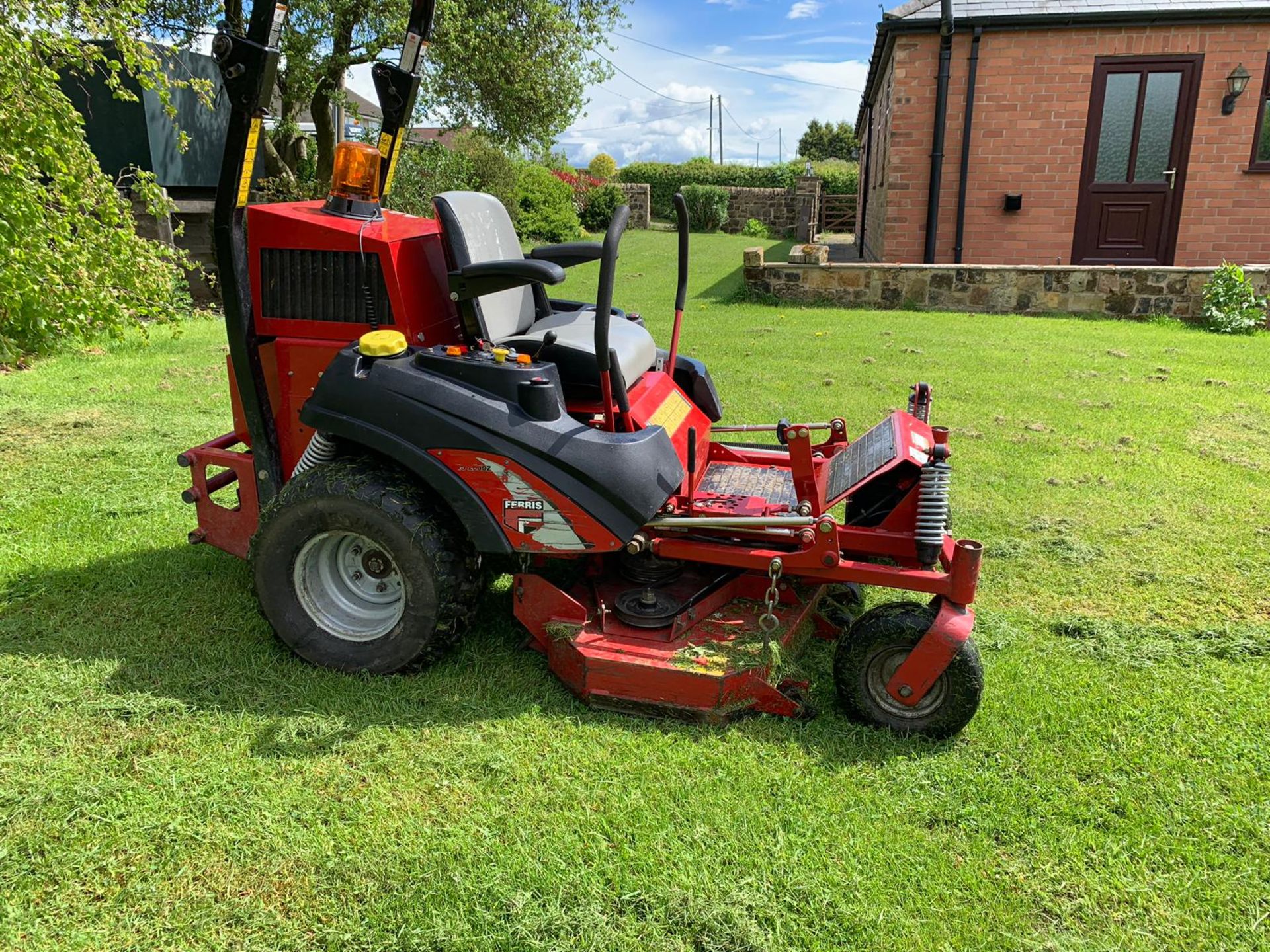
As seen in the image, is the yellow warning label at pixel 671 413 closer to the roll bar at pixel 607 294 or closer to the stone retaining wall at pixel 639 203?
the roll bar at pixel 607 294

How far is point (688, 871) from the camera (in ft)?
7.85

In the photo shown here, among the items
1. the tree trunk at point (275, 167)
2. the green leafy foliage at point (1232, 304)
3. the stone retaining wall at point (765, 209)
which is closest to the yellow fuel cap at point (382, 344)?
the green leafy foliage at point (1232, 304)

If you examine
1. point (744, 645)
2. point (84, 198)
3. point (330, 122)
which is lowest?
point (744, 645)

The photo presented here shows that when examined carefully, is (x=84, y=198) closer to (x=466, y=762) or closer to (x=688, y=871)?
(x=466, y=762)

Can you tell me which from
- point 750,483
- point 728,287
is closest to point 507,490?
point 750,483

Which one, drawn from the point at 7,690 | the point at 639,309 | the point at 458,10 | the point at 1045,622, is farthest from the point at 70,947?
the point at 458,10

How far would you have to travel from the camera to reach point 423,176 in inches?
638

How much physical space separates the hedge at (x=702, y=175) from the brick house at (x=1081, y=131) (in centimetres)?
1961

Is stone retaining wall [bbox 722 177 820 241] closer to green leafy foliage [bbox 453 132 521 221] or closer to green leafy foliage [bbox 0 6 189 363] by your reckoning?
green leafy foliage [bbox 453 132 521 221]

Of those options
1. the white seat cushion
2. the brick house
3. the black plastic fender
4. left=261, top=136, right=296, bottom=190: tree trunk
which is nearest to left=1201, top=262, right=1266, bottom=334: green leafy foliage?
the brick house

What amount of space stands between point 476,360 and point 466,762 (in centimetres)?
129

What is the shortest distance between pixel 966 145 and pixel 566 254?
10369 mm

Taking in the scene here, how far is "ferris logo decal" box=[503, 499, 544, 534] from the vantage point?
3000 millimetres

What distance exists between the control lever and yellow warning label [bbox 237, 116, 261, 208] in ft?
3.70
